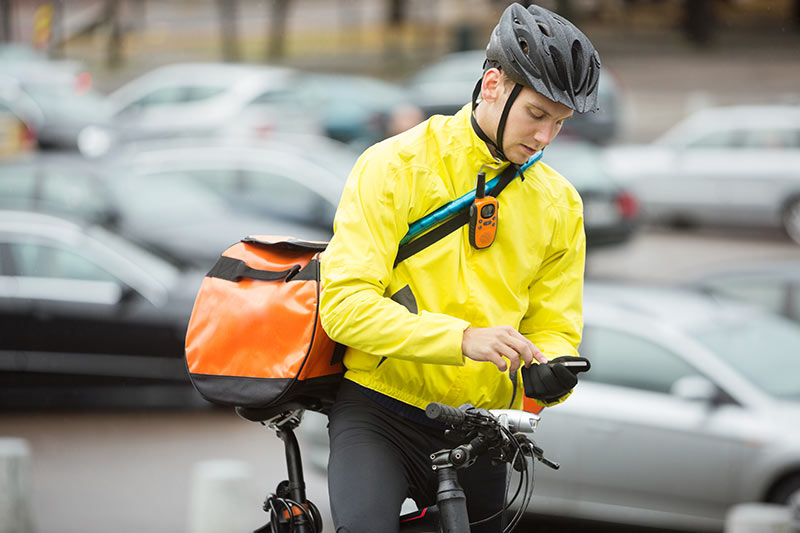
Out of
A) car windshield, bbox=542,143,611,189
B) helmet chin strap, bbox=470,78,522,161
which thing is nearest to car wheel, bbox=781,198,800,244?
car windshield, bbox=542,143,611,189

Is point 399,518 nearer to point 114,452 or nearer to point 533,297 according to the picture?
point 533,297

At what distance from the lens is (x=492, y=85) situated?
274 centimetres

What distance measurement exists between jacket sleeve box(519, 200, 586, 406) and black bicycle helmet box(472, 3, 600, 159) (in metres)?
0.29

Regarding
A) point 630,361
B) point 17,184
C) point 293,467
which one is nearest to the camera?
point 293,467

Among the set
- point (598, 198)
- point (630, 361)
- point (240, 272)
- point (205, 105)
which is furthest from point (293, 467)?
point (205, 105)

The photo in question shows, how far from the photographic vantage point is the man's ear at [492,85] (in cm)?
272

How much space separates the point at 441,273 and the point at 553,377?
346 mm

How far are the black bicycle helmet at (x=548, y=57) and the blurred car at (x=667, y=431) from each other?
444 centimetres

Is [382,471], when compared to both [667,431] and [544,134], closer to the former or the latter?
[544,134]

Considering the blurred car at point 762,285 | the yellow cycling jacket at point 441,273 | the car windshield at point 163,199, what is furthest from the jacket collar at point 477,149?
the car windshield at point 163,199

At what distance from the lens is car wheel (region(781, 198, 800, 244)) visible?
16.3 metres

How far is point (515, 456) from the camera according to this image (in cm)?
271

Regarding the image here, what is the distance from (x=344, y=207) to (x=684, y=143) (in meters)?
15.2

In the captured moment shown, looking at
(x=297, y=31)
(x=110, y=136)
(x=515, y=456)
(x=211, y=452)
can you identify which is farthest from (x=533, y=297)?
(x=297, y=31)
